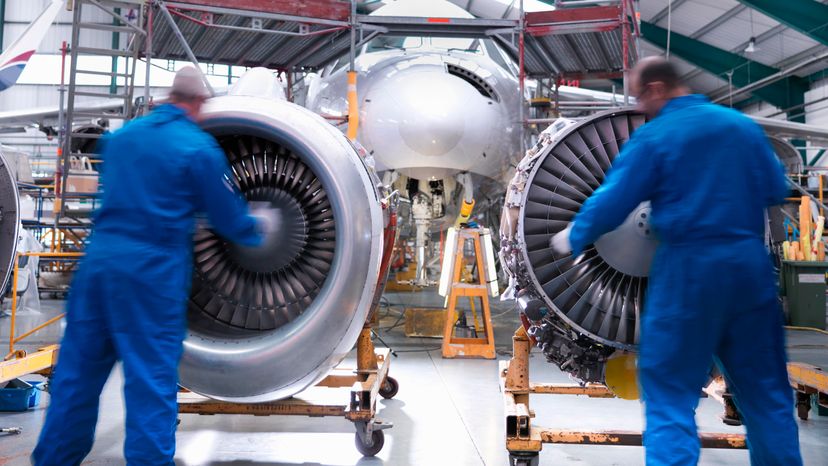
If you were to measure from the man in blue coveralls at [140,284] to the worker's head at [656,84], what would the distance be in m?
1.48

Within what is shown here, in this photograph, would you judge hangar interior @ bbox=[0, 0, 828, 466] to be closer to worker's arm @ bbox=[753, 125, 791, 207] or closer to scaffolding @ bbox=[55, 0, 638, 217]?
scaffolding @ bbox=[55, 0, 638, 217]

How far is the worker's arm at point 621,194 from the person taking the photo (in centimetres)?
222

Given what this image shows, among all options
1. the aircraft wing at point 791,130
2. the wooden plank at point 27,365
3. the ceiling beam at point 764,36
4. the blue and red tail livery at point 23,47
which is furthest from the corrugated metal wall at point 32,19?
the wooden plank at point 27,365

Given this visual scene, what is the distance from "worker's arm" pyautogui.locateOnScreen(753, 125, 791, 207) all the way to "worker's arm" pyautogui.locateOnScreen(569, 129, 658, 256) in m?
0.36

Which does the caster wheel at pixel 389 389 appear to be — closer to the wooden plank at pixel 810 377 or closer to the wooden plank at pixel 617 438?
the wooden plank at pixel 617 438

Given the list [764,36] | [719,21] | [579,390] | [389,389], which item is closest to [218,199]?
[579,390]

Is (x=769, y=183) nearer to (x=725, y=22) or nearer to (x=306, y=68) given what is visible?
(x=306, y=68)

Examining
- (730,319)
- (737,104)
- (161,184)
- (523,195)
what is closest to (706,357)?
(730,319)

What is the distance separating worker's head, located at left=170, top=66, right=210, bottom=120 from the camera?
252 cm

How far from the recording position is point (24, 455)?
3.24m

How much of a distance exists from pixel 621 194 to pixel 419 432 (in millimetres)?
2146

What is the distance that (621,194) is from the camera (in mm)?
2230

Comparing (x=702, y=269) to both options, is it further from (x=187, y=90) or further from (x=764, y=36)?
(x=764, y=36)

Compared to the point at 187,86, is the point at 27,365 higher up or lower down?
lower down
